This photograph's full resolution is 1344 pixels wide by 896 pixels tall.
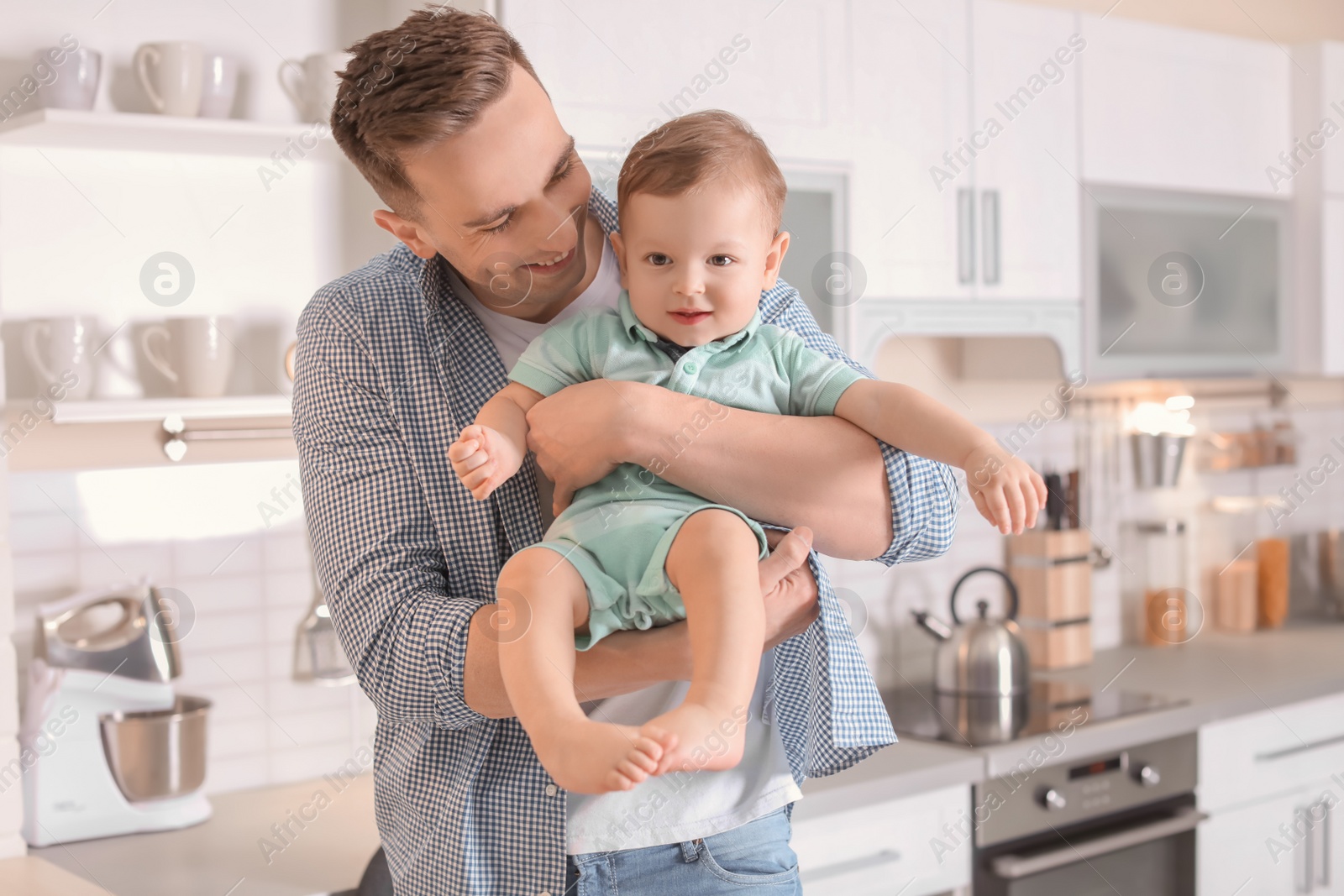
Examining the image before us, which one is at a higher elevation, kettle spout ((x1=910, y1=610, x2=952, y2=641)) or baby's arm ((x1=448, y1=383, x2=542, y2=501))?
baby's arm ((x1=448, y1=383, x2=542, y2=501))

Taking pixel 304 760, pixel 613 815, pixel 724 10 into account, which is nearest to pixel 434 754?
pixel 613 815

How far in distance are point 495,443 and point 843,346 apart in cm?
137

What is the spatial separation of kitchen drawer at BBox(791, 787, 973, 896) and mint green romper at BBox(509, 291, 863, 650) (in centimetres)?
105

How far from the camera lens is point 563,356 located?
1.04m

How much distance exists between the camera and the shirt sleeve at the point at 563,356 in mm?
1037

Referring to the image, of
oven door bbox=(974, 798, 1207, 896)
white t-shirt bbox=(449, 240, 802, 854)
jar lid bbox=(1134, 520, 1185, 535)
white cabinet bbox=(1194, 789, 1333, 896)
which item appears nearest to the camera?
white t-shirt bbox=(449, 240, 802, 854)

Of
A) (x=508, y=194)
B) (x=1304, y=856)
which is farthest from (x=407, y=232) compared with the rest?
(x=1304, y=856)

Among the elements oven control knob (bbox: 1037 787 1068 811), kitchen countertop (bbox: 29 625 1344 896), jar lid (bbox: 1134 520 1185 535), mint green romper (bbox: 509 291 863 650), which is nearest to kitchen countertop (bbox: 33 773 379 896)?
kitchen countertop (bbox: 29 625 1344 896)

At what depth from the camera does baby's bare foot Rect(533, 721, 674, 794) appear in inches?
30.1

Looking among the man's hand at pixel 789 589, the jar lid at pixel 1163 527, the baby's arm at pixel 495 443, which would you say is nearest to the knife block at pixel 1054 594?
the jar lid at pixel 1163 527

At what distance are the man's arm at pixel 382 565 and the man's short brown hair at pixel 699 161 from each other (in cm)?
27

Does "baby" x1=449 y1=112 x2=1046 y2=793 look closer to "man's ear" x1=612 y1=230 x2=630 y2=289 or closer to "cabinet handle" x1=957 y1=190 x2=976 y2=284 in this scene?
"man's ear" x1=612 y1=230 x2=630 y2=289

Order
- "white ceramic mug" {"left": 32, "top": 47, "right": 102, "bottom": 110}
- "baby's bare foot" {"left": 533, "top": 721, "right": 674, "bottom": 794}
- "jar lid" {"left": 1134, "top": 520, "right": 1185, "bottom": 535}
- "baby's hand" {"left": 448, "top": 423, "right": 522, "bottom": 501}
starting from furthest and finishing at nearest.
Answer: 1. "jar lid" {"left": 1134, "top": 520, "right": 1185, "bottom": 535}
2. "white ceramic mug" {"left": 32, "top": 47, "right": 102, "bottom": 110}
3. "baby's hand" {"left": 448, "top": 423, "right": 522, "bottom": 501}
4. "baby's bare foot" {"left": 533, "top": 721, "right": 674, "bottom": 794}

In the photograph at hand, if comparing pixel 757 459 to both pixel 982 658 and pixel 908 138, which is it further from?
pixel 982 658
